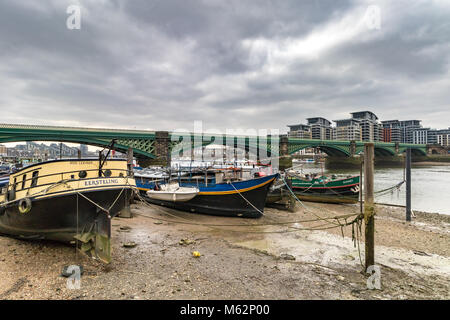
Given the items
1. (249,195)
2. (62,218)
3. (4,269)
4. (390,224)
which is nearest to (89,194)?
(62,218)

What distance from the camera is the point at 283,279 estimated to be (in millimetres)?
6383

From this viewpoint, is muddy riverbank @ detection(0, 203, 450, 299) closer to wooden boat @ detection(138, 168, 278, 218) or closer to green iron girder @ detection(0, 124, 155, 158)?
wooden boat @ detection(138, 168, 278, 218)

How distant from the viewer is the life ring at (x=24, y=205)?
677cm

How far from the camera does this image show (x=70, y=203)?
6906 millimetres

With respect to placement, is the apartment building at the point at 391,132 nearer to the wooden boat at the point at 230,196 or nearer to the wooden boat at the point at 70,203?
the wooden boat at the point at 230,196

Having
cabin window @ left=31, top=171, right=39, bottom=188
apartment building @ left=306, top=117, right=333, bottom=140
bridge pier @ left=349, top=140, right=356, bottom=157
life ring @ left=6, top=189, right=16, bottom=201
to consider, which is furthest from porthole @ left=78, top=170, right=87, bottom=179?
apartment building @ left=306, top=117, right=333, bottom=140

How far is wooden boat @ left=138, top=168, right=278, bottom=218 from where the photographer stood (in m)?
12.8

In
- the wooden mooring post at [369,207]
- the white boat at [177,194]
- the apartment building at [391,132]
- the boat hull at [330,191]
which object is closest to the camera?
the wooden mooring post at [369,207]

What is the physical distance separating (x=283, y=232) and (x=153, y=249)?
19.1ft

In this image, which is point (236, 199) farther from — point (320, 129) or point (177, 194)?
point (320, 129)

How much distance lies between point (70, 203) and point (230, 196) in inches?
313

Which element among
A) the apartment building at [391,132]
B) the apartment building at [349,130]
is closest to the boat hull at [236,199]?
the apartment building at [349,130]
